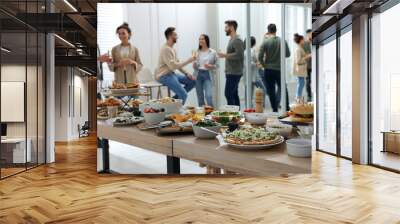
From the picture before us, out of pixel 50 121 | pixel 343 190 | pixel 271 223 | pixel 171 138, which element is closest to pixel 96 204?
pixel 171 138

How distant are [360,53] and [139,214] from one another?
4986mm

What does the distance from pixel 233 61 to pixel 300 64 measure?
0.77 metres

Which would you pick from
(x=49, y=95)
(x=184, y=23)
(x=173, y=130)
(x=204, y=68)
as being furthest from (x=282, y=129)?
(x=49, y=95)

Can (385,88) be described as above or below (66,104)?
above

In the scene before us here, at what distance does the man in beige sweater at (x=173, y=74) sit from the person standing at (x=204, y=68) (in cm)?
7

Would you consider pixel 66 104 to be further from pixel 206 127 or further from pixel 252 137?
pixel 252 137

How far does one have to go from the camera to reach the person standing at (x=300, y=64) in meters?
4.16

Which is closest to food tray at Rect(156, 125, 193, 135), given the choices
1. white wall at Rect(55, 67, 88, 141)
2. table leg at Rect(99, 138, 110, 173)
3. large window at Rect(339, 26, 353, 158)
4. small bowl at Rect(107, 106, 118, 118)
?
small bowl at Rect(107, 106, 118, 118)

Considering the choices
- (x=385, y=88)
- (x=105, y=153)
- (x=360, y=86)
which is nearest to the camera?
(x=105, y=153)

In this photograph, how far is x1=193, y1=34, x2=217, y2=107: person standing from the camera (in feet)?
13.8

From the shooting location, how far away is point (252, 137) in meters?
3.86

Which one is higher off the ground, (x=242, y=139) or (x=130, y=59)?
(x=130, y=59)

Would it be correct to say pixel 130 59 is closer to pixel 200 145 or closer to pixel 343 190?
pixel 200 145

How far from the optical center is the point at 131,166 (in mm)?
4410
